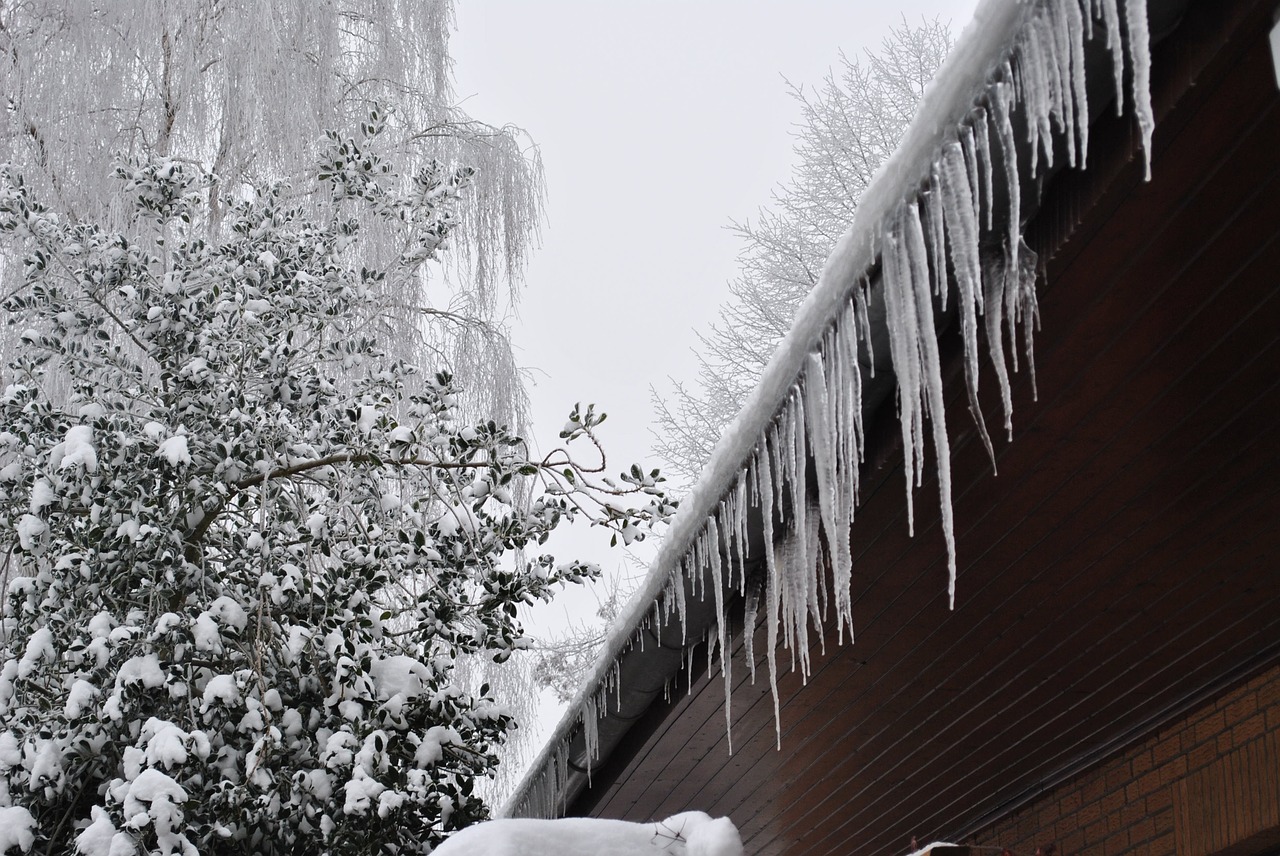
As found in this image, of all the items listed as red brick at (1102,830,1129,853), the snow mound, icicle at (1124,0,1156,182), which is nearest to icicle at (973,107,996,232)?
icicle at (1124,0,1156,182)

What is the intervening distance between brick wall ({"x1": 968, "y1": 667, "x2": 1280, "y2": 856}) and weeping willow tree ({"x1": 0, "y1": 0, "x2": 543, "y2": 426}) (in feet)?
14.9

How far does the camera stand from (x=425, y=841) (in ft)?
13.6

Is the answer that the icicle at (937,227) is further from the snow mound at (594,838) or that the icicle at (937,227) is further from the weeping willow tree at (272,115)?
the weeping willow tree at (272,115)

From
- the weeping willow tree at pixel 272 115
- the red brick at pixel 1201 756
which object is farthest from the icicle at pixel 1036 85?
the weeping willow tree at pixel 272 115

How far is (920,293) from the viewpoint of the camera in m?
1.85

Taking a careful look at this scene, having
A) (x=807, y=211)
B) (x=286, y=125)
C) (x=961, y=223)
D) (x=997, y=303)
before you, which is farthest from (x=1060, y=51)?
(x=807, y=211)

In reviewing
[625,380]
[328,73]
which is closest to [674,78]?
[625,380]

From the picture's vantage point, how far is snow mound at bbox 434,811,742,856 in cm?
262

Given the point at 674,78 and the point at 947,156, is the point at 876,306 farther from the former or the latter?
the point at 674,78

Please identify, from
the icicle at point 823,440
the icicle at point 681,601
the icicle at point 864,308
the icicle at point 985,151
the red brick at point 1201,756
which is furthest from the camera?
the red brick at point 1201,756

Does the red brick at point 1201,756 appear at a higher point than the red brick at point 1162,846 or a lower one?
higher

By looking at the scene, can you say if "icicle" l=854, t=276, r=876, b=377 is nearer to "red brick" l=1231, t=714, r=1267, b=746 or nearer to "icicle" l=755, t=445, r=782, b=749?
"icicle" l=755, t=445, r=782, b=749

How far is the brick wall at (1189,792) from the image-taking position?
3141mm

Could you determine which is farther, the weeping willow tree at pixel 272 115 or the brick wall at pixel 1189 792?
the weeping willow tree at pixel 272 115
